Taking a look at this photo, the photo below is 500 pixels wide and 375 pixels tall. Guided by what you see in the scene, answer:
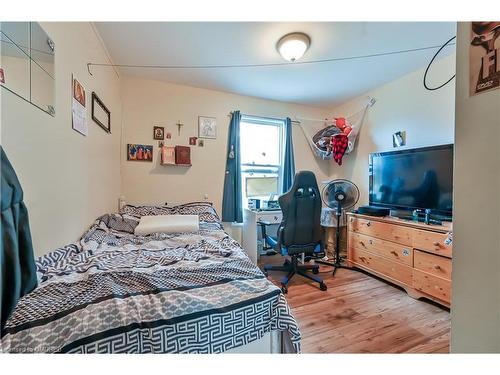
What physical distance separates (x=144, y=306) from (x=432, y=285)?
7.62ft

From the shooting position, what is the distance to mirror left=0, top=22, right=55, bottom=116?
3.08 feet

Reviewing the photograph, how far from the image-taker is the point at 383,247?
241cm

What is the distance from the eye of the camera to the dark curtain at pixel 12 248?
2.47 ft

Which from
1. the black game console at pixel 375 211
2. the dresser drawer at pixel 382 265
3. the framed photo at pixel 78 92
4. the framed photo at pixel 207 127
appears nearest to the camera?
the framed photo at pixel 78 92

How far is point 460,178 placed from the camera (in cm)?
64

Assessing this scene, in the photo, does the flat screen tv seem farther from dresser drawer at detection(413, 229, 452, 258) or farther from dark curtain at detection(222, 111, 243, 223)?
dark curtain at detection(222, 111, 243, 223)

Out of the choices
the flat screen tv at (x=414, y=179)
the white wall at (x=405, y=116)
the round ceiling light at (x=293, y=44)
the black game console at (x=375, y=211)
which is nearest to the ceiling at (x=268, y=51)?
the round ceiling light at (x=293, y=44)

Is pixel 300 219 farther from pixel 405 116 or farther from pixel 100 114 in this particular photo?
pixel 100 114

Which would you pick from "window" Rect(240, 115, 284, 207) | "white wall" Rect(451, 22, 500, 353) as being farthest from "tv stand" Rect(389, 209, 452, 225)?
"white wall" Rect(451, 22, 500, 353)

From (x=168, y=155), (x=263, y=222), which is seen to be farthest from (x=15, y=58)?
(x=263, y=222)

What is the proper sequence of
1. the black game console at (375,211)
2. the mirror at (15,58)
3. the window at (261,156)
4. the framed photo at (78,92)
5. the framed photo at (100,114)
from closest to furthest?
the mirror at (15,58) → the framed photo at (78,92) → the framed photo at (100,114) → the black game console at (375,211) → the window at (261,156)

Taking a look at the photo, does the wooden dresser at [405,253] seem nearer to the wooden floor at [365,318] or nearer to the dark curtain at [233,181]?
the wooden floor at [365,318]

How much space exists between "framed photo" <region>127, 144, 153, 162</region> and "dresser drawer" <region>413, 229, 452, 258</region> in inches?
121

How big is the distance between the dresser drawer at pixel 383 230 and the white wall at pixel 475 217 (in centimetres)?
177
